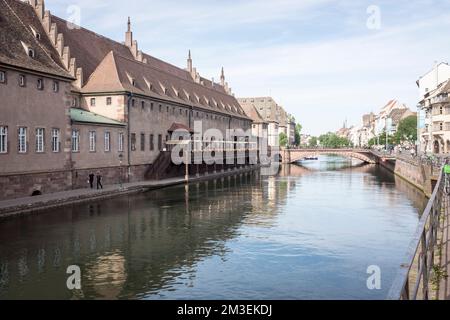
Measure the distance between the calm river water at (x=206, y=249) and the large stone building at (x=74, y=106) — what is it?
5560mm

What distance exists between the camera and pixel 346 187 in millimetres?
49969

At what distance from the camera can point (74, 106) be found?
46.9 metres

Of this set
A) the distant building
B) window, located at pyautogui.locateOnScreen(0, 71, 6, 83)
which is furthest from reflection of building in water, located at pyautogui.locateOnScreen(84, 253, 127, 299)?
the distant building

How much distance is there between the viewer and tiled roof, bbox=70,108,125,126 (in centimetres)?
4091

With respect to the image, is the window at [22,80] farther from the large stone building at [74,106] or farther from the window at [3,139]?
the window at [3,139]

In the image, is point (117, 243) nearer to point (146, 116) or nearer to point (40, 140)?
point (40, 140)

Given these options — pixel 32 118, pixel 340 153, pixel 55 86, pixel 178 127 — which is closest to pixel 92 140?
pixel 55 86

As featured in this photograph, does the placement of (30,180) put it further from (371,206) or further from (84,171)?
(371,206)

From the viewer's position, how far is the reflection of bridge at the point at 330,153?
104375 millimetres

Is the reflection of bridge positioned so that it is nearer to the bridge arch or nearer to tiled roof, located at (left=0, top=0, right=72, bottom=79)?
the bridge arch

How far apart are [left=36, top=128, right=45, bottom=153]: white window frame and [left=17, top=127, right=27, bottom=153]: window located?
4.20ft

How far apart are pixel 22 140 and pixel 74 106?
1510 centimetres

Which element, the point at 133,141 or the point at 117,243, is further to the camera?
the point at 133,141
